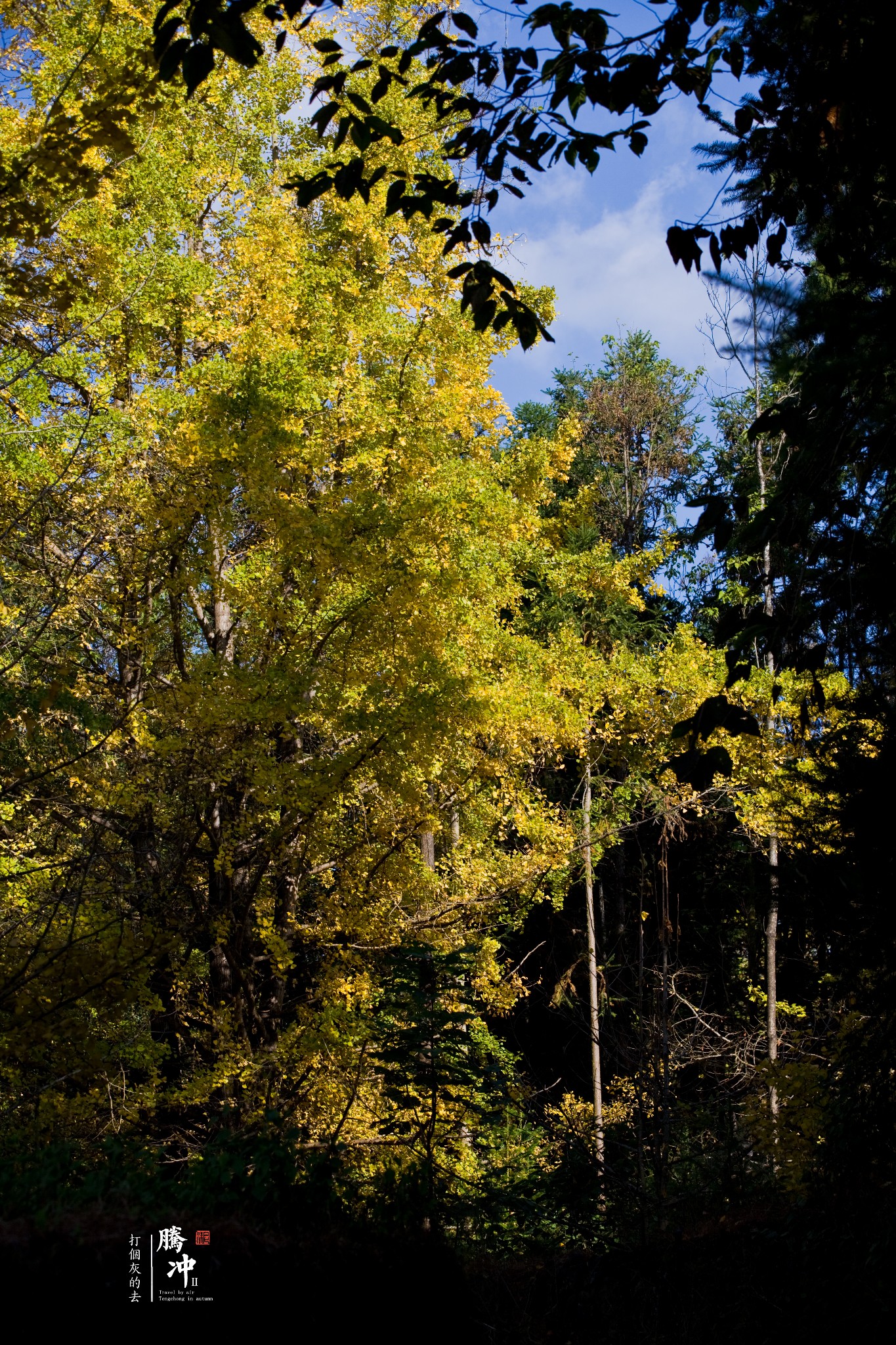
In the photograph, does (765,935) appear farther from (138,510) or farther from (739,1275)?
(138,510)

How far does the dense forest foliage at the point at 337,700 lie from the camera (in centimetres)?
333

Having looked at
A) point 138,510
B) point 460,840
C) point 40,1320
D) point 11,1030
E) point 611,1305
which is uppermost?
point 138,510

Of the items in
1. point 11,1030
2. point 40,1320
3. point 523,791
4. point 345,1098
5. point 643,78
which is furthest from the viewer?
point 523,791

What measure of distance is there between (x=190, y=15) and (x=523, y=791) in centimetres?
785

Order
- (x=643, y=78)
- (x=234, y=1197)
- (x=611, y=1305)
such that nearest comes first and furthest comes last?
(x=643, y=78) → (x=234, y=1197) → (x=611, y=1305)

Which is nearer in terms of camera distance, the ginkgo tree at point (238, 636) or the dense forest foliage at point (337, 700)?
the dense forest foliage at point (337, 700)

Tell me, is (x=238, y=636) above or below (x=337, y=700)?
above

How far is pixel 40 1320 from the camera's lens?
7.77 feet

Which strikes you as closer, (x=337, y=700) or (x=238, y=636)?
(x=337, y=700)

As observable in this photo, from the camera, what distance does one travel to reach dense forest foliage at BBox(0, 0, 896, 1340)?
10.9ft

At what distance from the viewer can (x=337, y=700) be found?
6496mm

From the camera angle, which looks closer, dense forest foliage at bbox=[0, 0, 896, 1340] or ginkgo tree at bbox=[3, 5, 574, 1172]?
dense forest foliage at bbox=[0, 0, 896, 1340]

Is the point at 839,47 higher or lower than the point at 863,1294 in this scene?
higher

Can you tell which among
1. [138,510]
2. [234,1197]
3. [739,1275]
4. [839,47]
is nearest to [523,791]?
[138,510]
